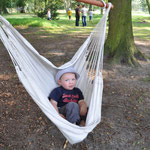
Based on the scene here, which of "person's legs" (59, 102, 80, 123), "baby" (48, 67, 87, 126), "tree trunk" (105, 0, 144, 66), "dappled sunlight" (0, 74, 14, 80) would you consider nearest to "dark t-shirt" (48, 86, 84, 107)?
"baby" (48, 67, 87, 126)

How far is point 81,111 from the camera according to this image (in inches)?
72.4

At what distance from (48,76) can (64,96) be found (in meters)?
0.28

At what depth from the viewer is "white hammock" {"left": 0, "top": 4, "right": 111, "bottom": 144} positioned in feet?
4.72

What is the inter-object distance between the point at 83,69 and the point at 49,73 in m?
0.41

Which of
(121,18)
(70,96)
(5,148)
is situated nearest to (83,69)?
(70,96)

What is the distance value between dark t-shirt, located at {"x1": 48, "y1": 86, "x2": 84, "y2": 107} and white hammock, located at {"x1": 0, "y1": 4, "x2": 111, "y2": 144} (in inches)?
2.9

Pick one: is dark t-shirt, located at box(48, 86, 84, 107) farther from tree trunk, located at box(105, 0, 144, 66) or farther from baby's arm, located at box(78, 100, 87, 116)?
tree trunk, located at box(105, 0, 144, 66)

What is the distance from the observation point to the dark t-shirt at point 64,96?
1.97 meters

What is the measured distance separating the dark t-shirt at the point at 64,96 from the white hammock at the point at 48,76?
0.07 m

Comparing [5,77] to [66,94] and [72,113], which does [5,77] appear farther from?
[72,113]

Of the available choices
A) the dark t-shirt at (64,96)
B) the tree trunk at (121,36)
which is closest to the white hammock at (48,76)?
the dark t-shirt at (64,96)

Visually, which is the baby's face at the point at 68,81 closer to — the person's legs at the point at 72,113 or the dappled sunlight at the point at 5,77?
the person's legs at the point at 72,113

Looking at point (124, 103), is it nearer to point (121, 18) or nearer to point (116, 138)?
point (116, 138)

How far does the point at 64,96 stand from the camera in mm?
1981
